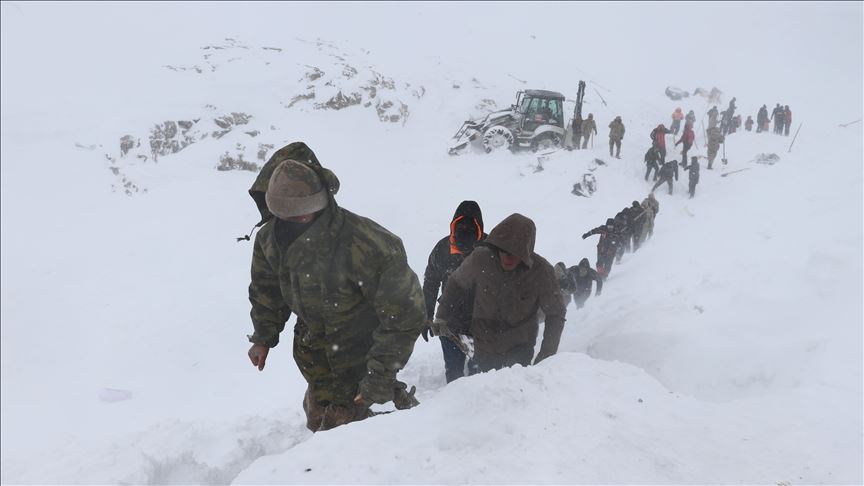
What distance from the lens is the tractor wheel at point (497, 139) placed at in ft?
53.8

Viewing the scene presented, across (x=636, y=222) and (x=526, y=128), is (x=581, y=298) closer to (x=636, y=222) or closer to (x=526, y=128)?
(x=636, y=222)

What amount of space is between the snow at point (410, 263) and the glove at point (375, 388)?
0.16 meters

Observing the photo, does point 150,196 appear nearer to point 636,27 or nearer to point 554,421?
point 554,421

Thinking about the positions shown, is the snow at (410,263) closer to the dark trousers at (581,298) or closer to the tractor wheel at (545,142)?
the dark trousers at (581,298)

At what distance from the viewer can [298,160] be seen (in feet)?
6.96

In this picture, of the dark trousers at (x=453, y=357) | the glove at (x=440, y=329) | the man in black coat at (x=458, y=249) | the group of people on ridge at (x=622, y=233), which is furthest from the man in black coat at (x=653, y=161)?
the glove at (x=440, y=329)

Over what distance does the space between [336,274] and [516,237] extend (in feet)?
3.88

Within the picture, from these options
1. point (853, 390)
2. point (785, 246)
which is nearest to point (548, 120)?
point (785, 246)

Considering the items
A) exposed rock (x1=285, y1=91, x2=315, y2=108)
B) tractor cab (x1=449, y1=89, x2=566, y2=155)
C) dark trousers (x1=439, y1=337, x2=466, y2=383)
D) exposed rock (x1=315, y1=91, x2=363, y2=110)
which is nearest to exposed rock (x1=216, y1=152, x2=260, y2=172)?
exposed rock (x1=285, y1=91, x2=315, y2=108)

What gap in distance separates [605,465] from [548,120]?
16041 mm

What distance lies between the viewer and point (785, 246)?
5988 mm

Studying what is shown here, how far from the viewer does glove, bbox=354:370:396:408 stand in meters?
2.17

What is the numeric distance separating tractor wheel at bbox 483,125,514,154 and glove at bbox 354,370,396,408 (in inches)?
588

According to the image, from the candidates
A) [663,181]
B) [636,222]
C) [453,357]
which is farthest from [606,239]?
[663,181]
